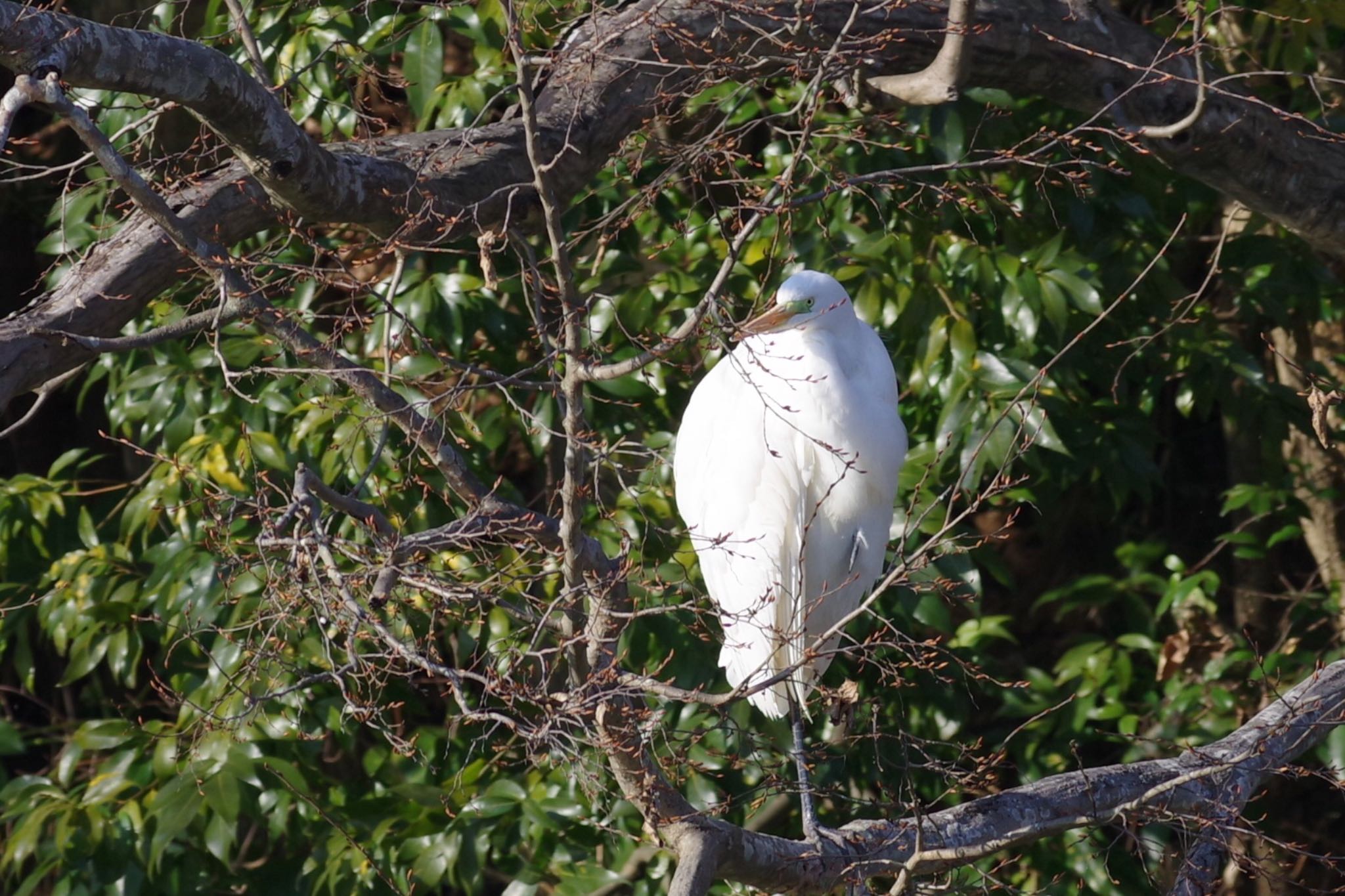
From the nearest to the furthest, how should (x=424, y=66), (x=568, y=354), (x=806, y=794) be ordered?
1. (x=568, y=354)
2. (x=806, y=794)
3. (x=424, y=66)

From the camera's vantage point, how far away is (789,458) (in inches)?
96.5

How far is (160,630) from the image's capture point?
9.93ft

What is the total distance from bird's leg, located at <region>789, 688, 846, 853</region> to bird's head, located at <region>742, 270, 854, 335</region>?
0.57 metres

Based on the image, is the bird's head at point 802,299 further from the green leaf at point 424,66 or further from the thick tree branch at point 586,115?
the green leaf at point 424,66

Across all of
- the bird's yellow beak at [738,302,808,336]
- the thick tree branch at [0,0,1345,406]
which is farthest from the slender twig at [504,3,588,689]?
the bird's yellow beak at [738,302,808,336]

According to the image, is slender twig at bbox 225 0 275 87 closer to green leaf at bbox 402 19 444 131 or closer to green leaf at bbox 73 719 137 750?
green leaf at bbox 402 19 444 131

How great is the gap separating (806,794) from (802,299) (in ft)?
2.44

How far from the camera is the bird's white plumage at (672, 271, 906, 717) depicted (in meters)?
2.43

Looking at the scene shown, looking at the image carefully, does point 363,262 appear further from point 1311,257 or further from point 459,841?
point 1311,257

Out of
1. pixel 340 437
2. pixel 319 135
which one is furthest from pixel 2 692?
pixel 340 437

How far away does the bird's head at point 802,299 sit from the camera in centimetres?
235

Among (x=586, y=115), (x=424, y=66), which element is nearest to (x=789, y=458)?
(x=586, y=115)

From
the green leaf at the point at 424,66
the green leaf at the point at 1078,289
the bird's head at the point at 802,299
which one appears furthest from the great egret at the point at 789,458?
the green leaf at the point at 424,66

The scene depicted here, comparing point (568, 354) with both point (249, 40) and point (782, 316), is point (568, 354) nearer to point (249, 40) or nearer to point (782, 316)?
point (782, 316)
